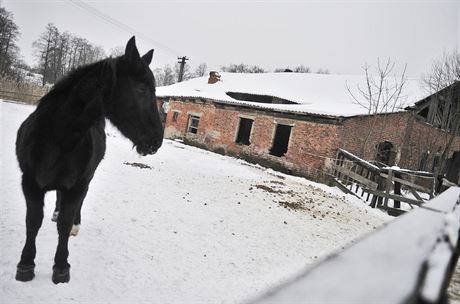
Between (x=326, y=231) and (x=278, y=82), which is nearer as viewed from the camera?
(x=326, y=231)

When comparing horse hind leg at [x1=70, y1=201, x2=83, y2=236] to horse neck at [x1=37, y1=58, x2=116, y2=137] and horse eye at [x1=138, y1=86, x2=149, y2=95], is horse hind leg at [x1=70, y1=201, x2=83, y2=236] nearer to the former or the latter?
horse neck at [x1=37, y1=58, x2=116, y2=137]

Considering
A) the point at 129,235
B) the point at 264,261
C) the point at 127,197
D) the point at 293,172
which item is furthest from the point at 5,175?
the point at 293,172

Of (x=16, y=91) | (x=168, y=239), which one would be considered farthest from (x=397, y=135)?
(x=16, y=91)

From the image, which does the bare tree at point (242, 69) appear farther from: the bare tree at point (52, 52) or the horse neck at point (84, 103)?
the horse neck at point (84, 103)

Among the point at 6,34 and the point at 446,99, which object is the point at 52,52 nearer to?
the point at 6,34

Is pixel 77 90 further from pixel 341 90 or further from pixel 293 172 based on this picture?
pixel 341 90

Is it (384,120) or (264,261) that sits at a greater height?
(384,120)

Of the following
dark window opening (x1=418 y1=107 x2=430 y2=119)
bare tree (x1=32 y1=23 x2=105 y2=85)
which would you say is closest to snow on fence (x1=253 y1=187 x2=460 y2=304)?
dark window opening (x1=418 y1=107 x2=430 y2=119)

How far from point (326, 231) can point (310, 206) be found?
204 cm

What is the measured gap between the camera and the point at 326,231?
6.69 m

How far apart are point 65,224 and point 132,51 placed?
5.94ft

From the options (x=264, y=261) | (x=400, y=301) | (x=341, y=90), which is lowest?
(x=264, y=261)

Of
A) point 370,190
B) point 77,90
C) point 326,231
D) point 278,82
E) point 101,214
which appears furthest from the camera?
point 278,82

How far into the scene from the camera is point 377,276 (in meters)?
0.50
